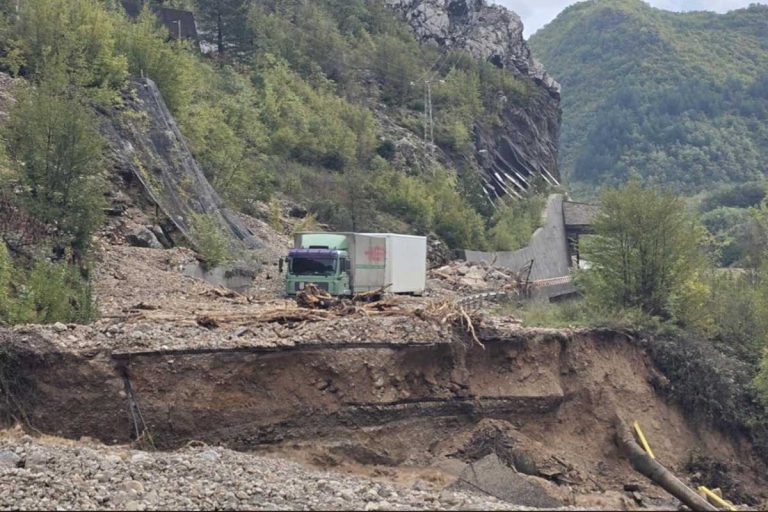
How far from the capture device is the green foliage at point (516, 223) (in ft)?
191

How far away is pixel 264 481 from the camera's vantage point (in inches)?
520

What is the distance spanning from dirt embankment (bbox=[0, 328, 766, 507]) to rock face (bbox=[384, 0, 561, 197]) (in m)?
57.4

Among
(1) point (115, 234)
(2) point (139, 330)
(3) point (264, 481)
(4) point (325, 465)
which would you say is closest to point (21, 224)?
(1) point (115, 234)

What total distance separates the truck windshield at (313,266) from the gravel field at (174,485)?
537 inches

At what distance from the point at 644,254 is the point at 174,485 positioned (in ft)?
64.1

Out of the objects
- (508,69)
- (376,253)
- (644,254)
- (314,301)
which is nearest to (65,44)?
(376,253)

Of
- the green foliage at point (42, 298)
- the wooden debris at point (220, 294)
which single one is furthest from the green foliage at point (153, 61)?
the green foliage at point (42, 298)

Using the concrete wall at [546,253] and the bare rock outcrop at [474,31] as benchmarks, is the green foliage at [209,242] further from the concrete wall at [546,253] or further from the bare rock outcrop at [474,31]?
the bare rock outcrop at [474,31]

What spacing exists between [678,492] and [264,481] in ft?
32.2

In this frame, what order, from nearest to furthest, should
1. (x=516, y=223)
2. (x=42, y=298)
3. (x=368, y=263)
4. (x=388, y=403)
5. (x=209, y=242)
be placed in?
(x=388, y=403) < (x=42, y=298) < (x=368, y=263) < (x=209, y=242) < (x=516, y=223)

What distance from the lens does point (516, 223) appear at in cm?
6194

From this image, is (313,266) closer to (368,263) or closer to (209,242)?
(368,263)

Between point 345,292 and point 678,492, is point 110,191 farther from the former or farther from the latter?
point 678,492

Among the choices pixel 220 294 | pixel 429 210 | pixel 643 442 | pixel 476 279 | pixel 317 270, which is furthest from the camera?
pixel 429 210
